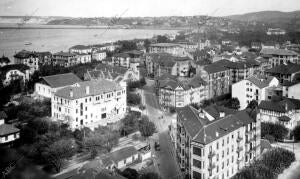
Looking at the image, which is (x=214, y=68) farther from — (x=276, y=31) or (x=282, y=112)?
(x=276, y=31)

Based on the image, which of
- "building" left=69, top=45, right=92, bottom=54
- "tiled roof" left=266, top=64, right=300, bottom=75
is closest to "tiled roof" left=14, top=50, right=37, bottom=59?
"building" left=69, top=45, right=92, bottom=54

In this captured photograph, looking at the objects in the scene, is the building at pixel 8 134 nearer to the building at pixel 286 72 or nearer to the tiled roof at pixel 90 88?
the tiled roof at pixel 90 88

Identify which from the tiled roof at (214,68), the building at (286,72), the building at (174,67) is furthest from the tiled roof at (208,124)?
the building at (174,67)

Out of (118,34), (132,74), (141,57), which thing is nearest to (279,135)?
(132,74)

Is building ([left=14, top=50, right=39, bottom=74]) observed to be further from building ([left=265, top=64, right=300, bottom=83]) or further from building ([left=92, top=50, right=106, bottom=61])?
building ([left=265, top=64, right=300, bottom=83])

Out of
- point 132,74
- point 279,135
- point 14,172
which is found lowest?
point 279,135

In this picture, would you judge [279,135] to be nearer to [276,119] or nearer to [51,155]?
[276,119]
